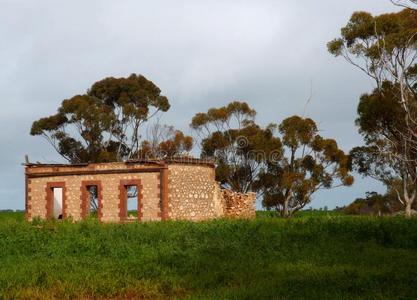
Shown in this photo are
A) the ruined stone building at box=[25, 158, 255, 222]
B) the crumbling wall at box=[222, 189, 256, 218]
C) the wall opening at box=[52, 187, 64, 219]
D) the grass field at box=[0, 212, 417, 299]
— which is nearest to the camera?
the grass field at box=[0, 212, 417, 299]

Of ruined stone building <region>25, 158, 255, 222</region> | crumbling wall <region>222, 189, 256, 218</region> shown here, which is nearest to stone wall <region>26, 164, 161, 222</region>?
ruined stone building <region>25, 158, 255, 222</region>

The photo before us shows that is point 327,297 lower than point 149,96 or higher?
lower

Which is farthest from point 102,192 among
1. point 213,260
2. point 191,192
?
point 213,260

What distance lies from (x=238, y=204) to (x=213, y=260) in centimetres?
1679

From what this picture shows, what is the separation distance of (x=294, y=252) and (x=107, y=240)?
515 cm

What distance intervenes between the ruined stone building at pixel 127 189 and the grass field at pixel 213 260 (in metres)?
6.07

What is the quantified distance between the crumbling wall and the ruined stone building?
1.06 ft

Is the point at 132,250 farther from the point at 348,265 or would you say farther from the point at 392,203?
the point at 392,203

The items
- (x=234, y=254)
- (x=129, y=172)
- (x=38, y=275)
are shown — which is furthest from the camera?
(x=129, y=172)

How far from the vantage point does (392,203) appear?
146 feet

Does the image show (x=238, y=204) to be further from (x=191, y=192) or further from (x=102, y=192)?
(x=102, y=192)

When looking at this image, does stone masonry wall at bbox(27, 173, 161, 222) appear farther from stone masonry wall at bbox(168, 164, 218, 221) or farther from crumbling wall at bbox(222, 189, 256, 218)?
A: crumbling wall at bbox(222, 189, 256, 218)

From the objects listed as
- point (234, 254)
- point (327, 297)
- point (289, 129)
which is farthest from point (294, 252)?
point (289, 129)

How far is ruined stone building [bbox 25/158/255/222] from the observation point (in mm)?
26078
